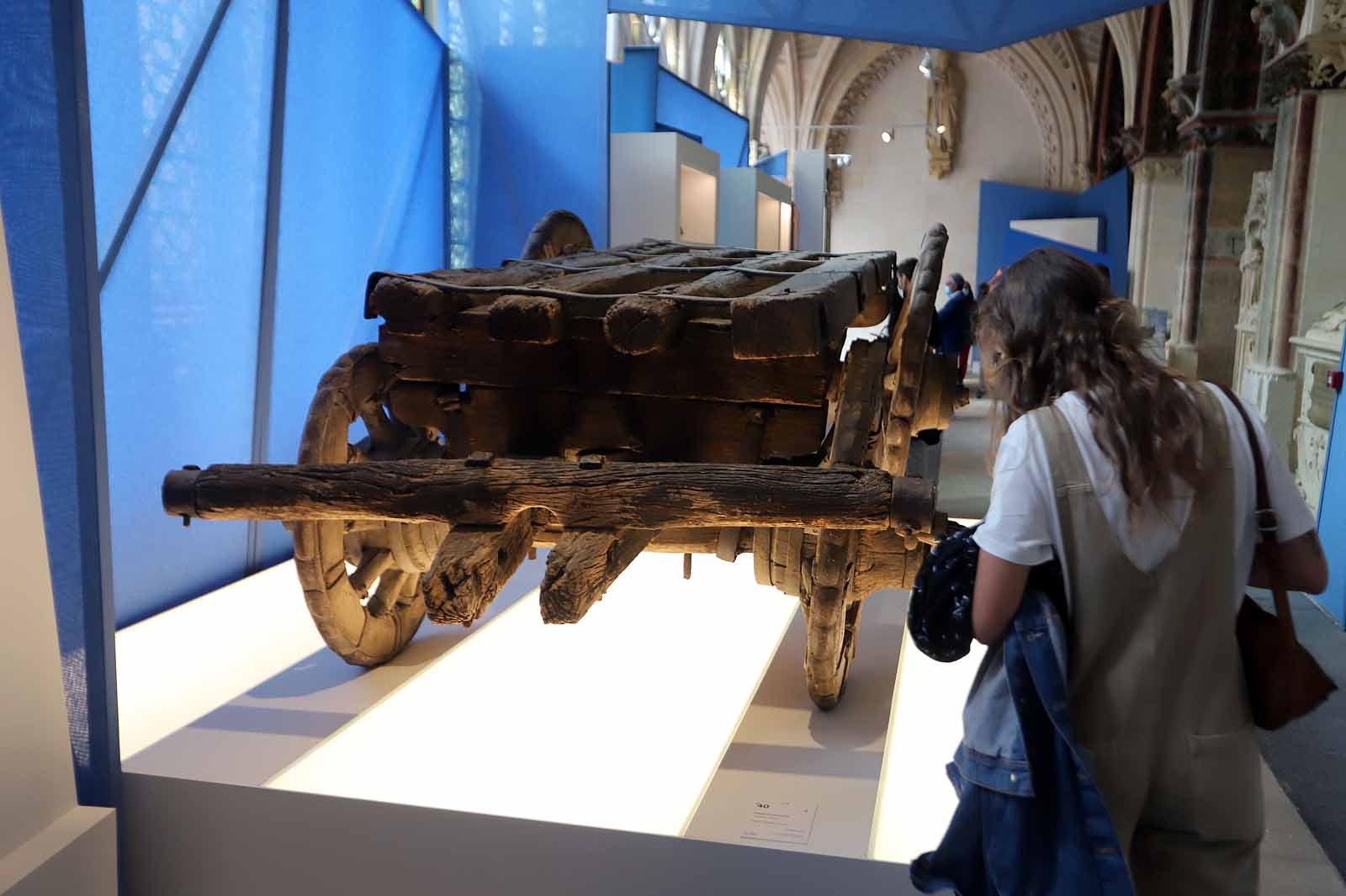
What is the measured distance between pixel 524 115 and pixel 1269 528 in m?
6.32

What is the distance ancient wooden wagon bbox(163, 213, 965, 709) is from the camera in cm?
228

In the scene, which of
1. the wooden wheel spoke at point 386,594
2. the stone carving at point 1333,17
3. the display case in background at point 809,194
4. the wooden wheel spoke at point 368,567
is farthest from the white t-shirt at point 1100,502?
the display case in background at point 809,194

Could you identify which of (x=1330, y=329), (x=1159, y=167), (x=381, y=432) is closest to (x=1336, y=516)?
(x=1330, y=329)

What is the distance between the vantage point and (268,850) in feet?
8.49

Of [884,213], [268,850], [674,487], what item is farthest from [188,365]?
[884,213]

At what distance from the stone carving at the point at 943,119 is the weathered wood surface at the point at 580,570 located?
21.0m

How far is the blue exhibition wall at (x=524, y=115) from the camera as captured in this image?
696cm

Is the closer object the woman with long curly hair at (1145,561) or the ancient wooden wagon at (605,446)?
the woman with long curly hair at (1145,561)

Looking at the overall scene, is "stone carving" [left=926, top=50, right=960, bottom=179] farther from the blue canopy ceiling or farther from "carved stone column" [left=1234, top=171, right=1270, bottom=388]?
the blue canopy ceiling

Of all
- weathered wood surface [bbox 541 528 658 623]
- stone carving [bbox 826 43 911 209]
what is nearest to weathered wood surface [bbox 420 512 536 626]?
weathered wood surface [bbox 541 528 658 623]

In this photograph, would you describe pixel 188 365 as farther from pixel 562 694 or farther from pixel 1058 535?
pixel 1058 535

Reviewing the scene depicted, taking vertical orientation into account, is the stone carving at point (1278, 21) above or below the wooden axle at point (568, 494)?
above

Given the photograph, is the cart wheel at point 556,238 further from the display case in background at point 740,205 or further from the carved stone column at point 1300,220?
the display case in background at point 740,205

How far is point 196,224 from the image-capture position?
426cm
